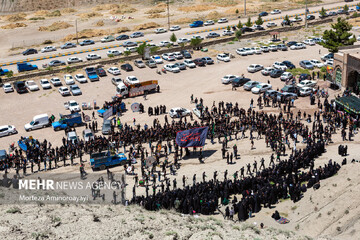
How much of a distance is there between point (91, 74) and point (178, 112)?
19.2 m

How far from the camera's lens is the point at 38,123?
47875mm

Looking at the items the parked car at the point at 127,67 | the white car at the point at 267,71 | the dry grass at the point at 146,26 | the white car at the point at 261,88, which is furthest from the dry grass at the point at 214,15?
the white car at the point at 261,88

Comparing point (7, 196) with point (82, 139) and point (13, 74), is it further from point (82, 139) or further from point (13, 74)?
point (13, 74)

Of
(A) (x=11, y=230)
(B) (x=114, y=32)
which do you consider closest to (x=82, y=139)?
(A) (x=11, y=230)

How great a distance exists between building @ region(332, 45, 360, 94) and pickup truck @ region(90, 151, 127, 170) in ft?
90.8

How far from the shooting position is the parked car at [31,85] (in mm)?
58994

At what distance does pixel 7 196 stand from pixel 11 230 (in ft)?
16.9

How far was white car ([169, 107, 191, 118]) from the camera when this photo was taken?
Answer: 158 ft

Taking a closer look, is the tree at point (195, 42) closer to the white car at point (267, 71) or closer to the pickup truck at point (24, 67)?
the white car at point (267, 71)

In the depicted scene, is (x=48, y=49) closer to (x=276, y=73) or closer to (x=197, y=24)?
(x=197, y=24)

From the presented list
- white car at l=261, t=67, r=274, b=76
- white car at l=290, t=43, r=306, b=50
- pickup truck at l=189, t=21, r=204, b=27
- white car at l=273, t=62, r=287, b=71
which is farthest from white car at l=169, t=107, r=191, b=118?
pickup truck at l=189, t=21, r=204, b=27

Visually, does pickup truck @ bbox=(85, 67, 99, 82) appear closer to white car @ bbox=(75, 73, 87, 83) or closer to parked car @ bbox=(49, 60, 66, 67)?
white car @ bbox=(75, 73, 87, 83)

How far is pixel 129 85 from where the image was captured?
55688 mm

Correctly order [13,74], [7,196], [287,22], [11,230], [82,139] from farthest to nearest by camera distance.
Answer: [287,22] < [13,74] < [82,139] < [7,196] < [11,230]
